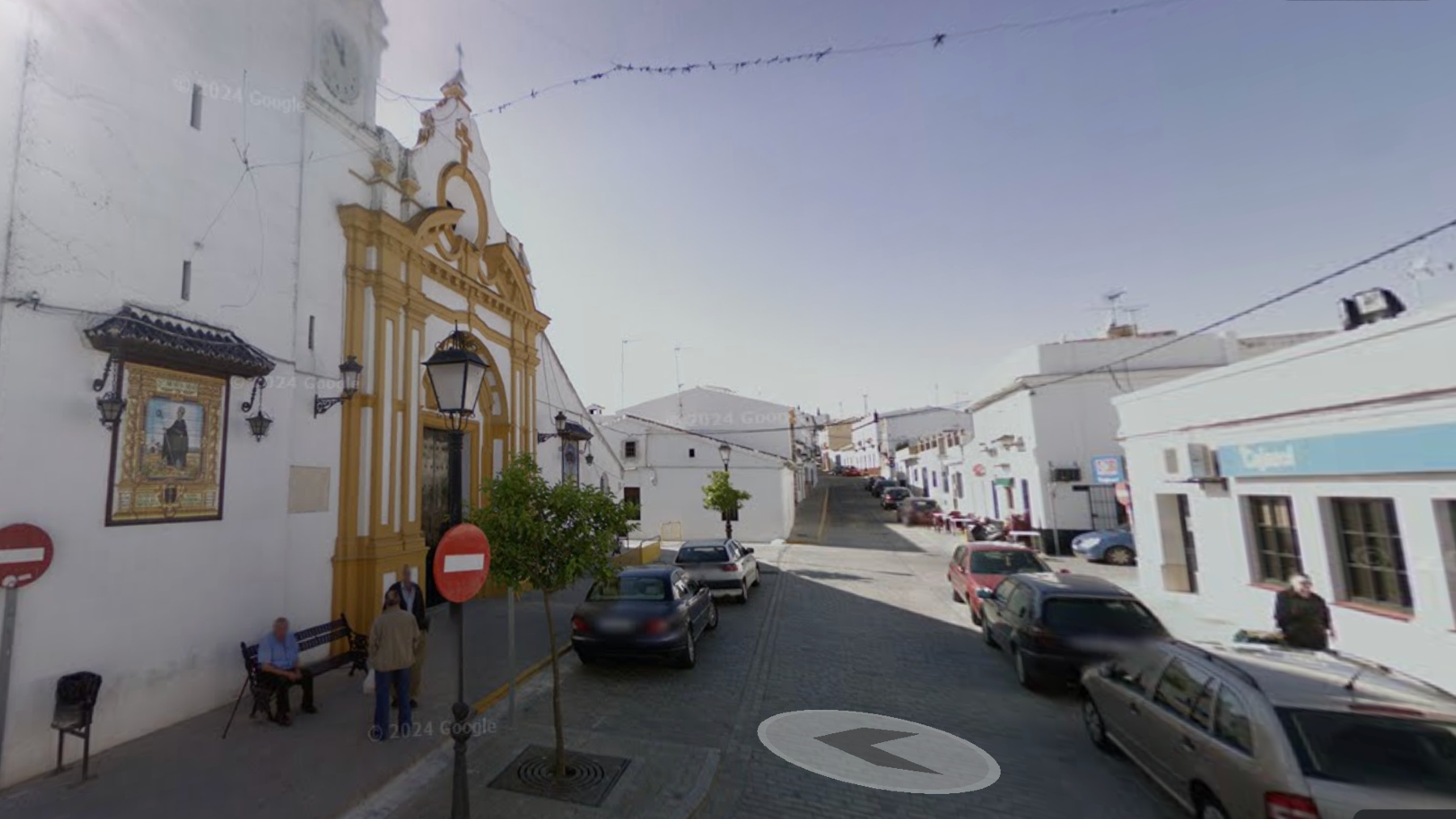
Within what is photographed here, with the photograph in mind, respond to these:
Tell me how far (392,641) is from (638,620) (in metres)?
3.28

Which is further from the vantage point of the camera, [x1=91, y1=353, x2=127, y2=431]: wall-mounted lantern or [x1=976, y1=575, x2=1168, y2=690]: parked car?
[x1=976, y1=575, x2=1168, y2=690]: parked car

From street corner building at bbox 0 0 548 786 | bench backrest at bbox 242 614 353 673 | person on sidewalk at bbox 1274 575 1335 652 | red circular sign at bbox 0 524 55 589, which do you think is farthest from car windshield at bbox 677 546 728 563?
red circular sign at bbox 0 524 55 589

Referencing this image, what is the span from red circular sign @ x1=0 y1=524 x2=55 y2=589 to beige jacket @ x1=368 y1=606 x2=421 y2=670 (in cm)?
280

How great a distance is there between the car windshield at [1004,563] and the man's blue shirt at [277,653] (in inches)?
467

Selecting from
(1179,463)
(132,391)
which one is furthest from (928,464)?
(132,391)

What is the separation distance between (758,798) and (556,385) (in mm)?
13245

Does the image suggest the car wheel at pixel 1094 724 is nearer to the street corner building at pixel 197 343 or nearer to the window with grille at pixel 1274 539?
the window with grille at pixel 1274 539

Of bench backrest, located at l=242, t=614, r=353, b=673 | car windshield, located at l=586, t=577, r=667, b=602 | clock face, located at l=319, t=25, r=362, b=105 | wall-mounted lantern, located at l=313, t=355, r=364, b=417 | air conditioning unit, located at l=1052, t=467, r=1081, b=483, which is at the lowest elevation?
bench backrest, located at l=242, t=614, r=353, b=673

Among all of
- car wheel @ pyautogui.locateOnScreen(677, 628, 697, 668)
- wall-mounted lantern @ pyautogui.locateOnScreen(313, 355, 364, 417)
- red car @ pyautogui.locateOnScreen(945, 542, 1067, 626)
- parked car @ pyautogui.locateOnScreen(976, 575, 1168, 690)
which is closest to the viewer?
parked car @ pyautogui.locateOnScreen(976, 575, 1168, 690)

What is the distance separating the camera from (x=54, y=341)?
5703mm

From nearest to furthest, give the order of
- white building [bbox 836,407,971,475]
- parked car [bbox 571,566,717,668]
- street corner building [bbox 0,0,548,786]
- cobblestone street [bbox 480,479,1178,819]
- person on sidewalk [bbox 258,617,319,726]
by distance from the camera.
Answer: cobblestone street [bbox 480,479,1178,819]
street corner building [bbox 0,0,548,786]
person on sidewalk [bbox 258,617,319,726]
parked car [bbox 571,566,717,668]
white building [bbox 836,407,971,475]

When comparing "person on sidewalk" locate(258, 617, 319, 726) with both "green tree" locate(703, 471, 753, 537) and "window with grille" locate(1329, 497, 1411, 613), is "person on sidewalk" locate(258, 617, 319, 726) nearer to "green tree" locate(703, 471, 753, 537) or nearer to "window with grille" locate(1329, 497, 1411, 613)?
"window with grille" locate(1329, 497, 1411, 613)

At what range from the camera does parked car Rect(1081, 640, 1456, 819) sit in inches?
148

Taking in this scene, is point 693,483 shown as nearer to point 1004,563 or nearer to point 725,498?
point 725,498
